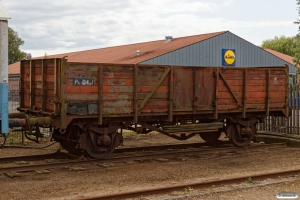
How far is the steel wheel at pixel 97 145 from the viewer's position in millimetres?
10938

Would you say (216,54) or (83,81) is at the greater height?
(216,54)

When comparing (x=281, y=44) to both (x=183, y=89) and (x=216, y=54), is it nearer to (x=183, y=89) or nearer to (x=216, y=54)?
(x=216, y=54)

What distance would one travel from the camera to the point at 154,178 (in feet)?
30.8

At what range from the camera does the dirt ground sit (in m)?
8.00

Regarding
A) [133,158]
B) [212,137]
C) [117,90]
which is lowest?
[133,158]

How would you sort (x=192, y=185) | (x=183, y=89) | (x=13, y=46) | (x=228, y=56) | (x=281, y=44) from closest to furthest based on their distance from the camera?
(x=192, y=185), (x=183, y=89), (x=228, y=56), (x=281, y=44), (x=13, y=46)

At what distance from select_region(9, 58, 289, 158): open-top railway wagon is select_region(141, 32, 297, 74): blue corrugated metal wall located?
1757 centimetres

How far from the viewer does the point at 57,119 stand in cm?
1031

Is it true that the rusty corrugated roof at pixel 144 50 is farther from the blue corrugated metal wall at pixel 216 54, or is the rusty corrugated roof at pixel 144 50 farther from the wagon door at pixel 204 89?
the wagon door at pixel 204 89

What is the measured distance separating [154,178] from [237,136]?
15.8 feet

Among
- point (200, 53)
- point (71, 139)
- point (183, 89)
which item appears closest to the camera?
point (71, 139)

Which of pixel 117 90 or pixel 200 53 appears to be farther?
pixel 200 53

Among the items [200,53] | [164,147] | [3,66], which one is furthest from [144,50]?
[3,66]

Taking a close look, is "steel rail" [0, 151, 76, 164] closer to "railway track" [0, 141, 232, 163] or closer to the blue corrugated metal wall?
"railway track" [0, 141, 232, 163]
